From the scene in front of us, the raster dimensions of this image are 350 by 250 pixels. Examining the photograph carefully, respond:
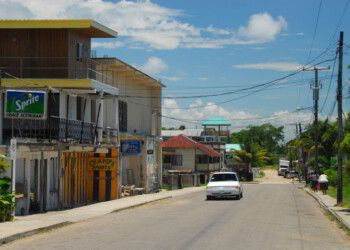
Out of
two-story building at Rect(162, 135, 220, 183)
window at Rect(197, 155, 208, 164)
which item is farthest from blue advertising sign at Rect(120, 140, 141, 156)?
window at Rect(197, 155, 208, 164)

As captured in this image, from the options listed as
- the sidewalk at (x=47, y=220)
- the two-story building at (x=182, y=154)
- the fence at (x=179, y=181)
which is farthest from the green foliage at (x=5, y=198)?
the two-story building at (x=182, y=154)

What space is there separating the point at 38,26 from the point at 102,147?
6.74 meters

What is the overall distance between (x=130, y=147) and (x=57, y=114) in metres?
9.08

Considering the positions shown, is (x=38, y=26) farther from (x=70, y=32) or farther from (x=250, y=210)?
(x=250, y=210)

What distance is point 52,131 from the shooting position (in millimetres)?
24062

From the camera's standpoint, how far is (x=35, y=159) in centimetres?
2403

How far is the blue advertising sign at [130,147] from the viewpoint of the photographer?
113 ft

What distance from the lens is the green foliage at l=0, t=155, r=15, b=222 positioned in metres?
18.8

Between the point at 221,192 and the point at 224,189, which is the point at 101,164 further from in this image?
the point at 224,189

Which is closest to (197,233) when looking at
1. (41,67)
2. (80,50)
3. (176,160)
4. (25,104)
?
(25,104)

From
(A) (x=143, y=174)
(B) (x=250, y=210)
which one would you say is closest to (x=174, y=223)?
(B) (x=250, y=210)

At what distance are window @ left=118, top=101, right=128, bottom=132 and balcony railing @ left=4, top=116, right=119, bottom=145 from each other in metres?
8.23

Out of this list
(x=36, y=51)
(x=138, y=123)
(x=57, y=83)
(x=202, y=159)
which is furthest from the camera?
(x=202, y=159)

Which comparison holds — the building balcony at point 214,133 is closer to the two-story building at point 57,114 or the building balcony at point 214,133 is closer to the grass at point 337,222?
the two-story building at point 57,114
